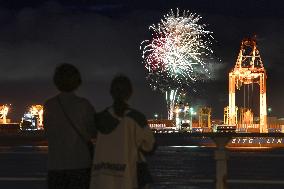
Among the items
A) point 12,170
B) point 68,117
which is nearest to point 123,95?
point 68,117

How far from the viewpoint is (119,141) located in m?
5.60

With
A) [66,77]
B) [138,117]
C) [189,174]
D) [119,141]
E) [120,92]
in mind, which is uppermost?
[66,77]

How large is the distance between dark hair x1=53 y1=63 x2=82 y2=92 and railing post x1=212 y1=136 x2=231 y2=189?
3.19 m

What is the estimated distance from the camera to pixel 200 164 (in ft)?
64.7

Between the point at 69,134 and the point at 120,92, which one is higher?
the point at 120,92

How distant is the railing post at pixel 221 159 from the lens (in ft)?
28.2

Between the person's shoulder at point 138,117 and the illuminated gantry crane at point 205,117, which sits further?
the illuminated gantry crane at point 205,117

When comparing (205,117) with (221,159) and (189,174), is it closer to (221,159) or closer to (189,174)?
(189,174)

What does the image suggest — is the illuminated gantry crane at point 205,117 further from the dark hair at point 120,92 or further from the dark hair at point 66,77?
the dark hair at point 120,92

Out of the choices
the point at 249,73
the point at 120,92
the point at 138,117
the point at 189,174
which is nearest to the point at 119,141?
the point at 138,117

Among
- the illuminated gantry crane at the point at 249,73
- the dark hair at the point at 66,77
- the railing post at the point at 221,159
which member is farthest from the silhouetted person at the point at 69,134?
the illuminated gantry crane at the point at 249,73

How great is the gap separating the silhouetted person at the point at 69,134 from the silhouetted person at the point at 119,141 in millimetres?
168

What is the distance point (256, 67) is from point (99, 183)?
66418mm

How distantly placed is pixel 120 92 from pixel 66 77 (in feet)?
1.77
